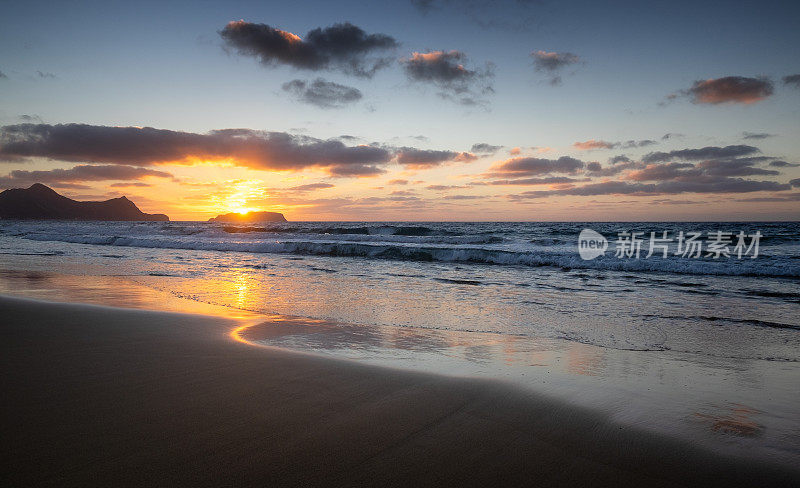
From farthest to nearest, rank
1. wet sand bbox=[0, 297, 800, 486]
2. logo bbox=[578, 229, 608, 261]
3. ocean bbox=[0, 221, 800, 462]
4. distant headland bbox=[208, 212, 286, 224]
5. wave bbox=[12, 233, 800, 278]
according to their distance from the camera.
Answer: distant headland bbox=[208, 212, 286, 224], logo bbox=[578, 229, 608, 261], wave bbox=[12, 233, 800, 278], ocean bbox=[0, 221, 800, 462], wet sand bbox=[0, 297, 800, 486]

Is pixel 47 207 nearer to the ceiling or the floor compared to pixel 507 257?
nearer to the ceiling

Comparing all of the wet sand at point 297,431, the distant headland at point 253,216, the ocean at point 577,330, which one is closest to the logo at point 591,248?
the ocean at point 577,330

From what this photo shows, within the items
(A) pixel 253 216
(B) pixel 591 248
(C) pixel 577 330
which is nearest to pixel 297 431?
(C) pixel 577 330

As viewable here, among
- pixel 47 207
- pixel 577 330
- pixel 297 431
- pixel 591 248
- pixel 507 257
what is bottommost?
pixel 577 330

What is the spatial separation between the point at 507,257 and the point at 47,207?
724 feet

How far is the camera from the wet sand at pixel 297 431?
1980mm

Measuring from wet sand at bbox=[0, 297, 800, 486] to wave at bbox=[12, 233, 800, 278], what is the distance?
49.2 feet

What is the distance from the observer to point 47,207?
17400 cm

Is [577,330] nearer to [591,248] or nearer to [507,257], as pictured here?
[507,257]

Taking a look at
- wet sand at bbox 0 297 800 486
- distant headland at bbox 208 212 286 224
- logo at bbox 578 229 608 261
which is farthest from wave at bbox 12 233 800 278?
distant headland at bbox 208 212 286 224

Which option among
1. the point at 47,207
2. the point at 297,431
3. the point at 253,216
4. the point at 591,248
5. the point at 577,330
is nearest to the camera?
the point at 297,431

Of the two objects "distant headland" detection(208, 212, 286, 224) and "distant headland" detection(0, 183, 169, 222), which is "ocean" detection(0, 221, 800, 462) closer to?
"distant headland" detection(208, 212, 286, 224)

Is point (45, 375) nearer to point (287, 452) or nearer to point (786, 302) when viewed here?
point (287, 452)

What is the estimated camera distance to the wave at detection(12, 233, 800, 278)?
15.0 m
